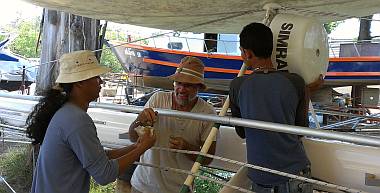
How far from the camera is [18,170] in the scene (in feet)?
17.0

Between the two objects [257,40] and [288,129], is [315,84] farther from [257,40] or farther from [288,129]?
[288,129]

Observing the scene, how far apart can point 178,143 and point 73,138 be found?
25.8 inches

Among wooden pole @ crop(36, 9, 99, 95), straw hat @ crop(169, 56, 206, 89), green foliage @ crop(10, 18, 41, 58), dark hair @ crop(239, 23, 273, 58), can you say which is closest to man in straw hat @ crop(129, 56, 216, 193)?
straw hat @ crop(169, 56, 206, 89)

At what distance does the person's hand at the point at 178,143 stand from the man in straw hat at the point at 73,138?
10.0 inches

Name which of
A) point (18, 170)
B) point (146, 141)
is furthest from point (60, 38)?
point (146, 141)

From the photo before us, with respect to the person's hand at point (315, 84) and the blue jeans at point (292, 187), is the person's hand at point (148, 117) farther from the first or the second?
the person's hand at point (315, 84)

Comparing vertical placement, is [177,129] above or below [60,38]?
below

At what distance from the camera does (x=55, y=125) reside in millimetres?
1960

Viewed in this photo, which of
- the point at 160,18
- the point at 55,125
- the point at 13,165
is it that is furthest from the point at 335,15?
the point at 13,165

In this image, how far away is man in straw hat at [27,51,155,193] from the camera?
1903mm

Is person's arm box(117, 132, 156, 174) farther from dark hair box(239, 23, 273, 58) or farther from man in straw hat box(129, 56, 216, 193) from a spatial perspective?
dark hair box(239, 23, 273, 58)

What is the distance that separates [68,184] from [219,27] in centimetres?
225

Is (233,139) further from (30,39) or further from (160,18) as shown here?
(30,39)

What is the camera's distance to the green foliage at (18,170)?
5066mm
